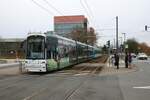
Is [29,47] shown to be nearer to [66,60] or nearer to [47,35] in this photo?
[47,35]

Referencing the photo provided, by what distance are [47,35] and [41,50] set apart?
1495mm

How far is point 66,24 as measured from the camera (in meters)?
144

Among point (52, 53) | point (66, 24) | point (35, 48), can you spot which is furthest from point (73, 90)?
point (66, 24)

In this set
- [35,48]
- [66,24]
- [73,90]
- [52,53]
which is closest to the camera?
[73,90]

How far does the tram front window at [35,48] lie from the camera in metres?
30.8

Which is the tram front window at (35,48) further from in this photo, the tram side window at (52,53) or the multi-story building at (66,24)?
the multi-story building at (66,24)

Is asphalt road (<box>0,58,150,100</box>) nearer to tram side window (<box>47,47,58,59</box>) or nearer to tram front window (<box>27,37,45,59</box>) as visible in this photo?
tram front window (<box>27,37,45,59</box>)

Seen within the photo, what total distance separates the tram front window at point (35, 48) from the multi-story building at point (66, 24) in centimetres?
9771

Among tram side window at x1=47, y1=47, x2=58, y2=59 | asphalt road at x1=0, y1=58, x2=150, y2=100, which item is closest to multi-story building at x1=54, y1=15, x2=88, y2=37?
tram side window at x1=47, y1=47, x2=58, y2=59

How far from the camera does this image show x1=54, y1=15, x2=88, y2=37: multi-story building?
135 m

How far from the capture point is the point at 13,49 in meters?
128

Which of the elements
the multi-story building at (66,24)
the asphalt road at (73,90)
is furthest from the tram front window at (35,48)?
the multi-story building at (66,24)

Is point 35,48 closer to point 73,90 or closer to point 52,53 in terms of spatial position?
point 52,53

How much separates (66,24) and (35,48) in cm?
11326
